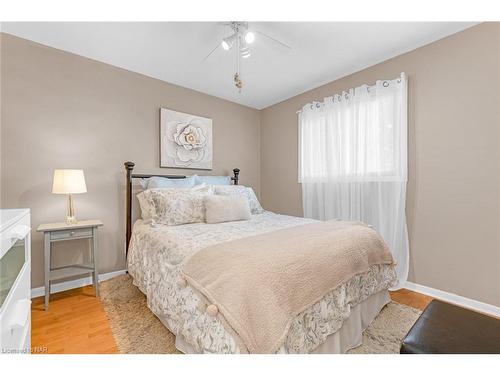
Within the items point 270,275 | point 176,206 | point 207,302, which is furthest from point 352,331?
point 176,206

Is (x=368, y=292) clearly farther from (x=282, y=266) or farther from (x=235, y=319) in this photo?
(x=235, y=319)

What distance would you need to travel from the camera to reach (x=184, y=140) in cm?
314

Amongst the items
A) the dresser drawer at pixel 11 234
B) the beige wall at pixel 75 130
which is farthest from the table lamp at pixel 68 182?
the dresser drawer at pixel 11 234

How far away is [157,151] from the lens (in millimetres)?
2986

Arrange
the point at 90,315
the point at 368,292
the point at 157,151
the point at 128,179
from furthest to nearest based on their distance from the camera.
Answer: the point at 157,151 → the point at 128,179 → the point at 90,315 → the point at 368,292

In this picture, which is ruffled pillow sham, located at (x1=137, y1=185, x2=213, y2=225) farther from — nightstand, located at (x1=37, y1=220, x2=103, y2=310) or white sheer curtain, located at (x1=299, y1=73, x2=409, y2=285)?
white sheer curtain, located at (x1=299, y1=73, x2=409, y2=285)

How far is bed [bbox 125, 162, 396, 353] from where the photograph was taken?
1.14 metres

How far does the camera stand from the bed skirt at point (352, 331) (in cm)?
137

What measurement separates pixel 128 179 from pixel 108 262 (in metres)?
0.99

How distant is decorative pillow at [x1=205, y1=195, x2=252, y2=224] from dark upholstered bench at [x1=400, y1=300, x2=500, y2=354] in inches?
65.7

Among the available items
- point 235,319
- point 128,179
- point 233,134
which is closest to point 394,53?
point 233,134

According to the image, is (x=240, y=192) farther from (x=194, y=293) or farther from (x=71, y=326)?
(x=71, y=326)

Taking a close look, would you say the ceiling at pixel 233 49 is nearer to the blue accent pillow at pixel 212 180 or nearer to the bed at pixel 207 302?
the blue accent pillow at pixel 212 180

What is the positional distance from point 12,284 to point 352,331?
1.89 m
